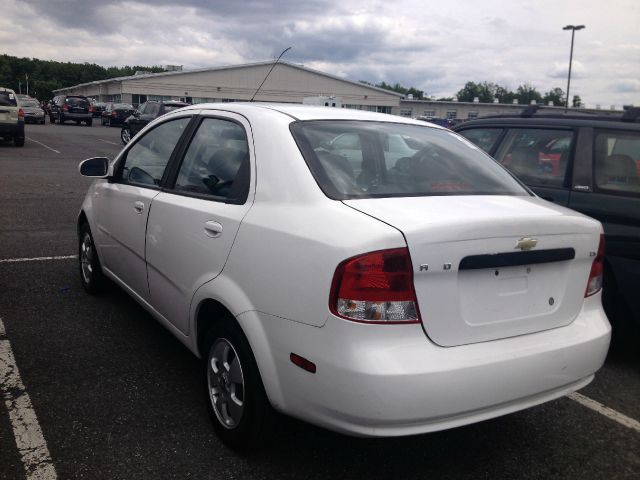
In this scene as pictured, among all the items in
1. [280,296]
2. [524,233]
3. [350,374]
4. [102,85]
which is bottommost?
[350,374]

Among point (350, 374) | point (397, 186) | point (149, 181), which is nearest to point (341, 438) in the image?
point (350, 374)

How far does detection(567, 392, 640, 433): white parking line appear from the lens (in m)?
3.41

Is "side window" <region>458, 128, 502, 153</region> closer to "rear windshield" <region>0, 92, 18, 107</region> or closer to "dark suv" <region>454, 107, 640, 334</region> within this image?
"dark suv" <region>454, 107, 640, 334</region>

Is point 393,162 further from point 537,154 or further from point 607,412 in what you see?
point 537,154

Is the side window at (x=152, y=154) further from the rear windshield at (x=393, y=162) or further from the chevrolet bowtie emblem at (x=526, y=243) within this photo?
the chevrolet bowtie emblem at (x=526, y=243)

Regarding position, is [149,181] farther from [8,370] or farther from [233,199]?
[8,370]

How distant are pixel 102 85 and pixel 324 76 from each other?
2760 cm

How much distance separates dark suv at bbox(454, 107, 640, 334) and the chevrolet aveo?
4.32 feet

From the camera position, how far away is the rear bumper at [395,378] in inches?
88.5

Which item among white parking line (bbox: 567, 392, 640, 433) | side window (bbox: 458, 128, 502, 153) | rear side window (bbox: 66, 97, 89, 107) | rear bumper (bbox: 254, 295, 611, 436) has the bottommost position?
white parking line (bbox: 567, 392, 640, 433)

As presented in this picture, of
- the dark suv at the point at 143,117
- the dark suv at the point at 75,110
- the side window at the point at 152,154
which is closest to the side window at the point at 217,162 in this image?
the side window at the point at 152,154

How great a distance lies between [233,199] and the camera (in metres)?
3.01

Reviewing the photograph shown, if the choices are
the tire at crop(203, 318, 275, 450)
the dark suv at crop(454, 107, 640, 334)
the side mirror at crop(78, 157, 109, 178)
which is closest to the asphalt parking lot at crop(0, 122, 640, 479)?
the tire at crop(203, 318, 275, 450)

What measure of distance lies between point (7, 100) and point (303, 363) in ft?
68.0
